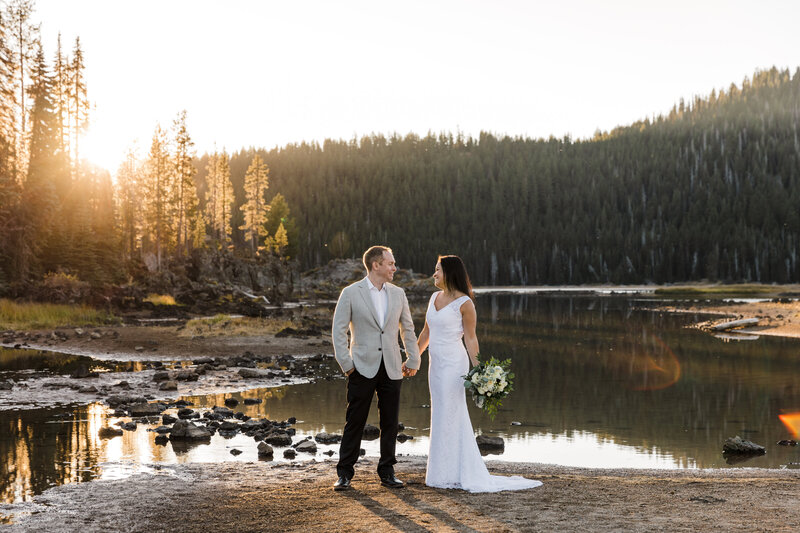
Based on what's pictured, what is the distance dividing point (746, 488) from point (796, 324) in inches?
1855

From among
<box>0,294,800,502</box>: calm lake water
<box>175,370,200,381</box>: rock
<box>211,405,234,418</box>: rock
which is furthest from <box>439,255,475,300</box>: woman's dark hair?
<box>175,370,200,381</box>: rock

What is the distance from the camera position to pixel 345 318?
392 inches

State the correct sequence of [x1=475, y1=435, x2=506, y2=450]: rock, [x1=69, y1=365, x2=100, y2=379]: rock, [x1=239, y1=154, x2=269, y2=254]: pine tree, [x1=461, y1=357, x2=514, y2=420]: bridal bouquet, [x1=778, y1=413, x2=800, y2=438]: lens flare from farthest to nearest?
1. [x1=239, y1=154, x2=269, y2=254]: pine tree
2. [x1=69, y1=365, x2=100, y2=379]: rock
3. [x1=778, y1=413, x2=800, y2=438]: lens flare
4. [x1=475, y1=435, x2=506, y2=450]: rock
5. [x1=461, y1=357, x2=514, y2=420]: bridal bouquet

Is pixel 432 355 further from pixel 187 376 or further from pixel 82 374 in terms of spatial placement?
pixel 82 374

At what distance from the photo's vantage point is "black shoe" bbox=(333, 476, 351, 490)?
10.2 metres

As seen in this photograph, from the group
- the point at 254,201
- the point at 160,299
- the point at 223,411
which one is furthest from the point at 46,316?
the point at 254,201

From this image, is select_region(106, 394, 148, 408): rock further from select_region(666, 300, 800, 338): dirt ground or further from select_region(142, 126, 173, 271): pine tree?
select_region(142, 126, 173, 271): pine tree

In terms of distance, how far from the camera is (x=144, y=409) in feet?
63.0

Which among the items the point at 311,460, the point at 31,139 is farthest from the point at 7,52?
the point at 311,460

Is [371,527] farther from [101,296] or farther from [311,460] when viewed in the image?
[101,296]

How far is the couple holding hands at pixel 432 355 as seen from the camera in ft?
32.4

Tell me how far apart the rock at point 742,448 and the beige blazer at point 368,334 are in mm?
9714

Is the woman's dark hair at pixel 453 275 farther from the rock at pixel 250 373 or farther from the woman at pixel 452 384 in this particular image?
the rock at pixel 250 373

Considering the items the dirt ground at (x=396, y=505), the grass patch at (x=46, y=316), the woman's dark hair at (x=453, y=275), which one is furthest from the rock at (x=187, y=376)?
the grass patch at (x=46, y=316)
